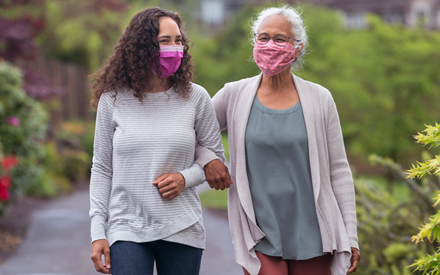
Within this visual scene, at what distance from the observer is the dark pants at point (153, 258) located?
8.20ft

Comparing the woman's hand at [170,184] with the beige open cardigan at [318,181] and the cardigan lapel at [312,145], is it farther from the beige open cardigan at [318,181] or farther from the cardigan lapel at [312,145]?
the cardigan lapel at [312,145]

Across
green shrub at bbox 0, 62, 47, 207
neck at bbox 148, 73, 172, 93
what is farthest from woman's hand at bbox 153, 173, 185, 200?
green shrub at bbox 0, 62, 47, 207

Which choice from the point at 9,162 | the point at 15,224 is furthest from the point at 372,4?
the point at 9,162

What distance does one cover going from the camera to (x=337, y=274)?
9.03 ft

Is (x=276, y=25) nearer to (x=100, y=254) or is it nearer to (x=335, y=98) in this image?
(x=100, y=254)

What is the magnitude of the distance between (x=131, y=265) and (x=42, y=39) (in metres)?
16.8

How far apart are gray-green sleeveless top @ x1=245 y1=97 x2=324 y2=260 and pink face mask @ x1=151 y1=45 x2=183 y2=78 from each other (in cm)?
52

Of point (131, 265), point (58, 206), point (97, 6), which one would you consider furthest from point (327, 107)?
point (97, 6)

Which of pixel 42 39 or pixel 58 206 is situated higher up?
pixel 42 39

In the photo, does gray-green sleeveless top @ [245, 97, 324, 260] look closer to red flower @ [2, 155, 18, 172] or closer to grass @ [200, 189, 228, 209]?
red flower @ [2, 155, 18, 172]

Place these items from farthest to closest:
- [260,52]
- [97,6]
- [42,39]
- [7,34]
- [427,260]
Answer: [42,39]
[97,6]
[7,34]
[260,52]
[427,260]

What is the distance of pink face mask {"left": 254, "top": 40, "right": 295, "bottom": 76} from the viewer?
2.81 meters

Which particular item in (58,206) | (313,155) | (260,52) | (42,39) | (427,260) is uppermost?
(260,52)

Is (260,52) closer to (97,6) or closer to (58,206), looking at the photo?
(58,206)
